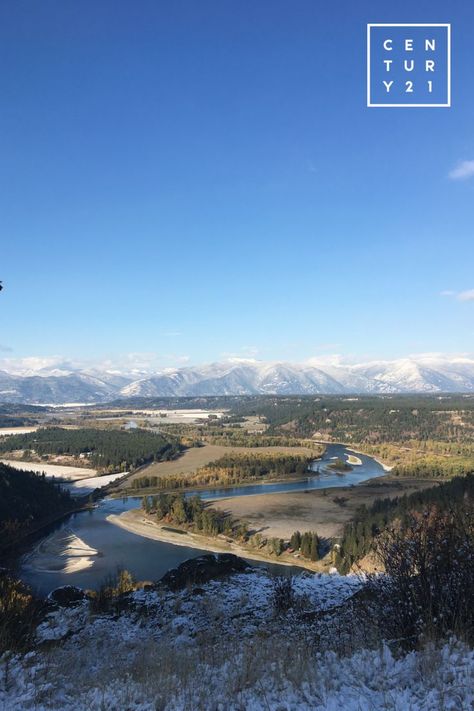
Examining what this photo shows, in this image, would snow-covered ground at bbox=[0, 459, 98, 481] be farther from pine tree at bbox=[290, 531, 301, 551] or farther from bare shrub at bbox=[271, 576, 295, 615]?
bare shrub at bbox=[271, 576, 295, 615]

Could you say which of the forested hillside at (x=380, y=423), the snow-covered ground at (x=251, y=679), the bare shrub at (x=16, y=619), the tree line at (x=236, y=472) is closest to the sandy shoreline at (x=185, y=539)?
the tree line at (x=236, y=472)

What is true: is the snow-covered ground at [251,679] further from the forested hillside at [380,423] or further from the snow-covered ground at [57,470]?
the forested hillside at [380,423]

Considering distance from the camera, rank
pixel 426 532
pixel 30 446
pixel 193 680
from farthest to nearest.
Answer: pixel 30 446 → pixel 426 532 → pixel 193 680

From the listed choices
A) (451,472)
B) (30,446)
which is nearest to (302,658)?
(451,472)

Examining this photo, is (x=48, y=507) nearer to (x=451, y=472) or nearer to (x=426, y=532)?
(x=426, y=532)

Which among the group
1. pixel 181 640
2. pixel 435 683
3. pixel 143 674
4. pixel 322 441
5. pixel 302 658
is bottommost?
pixel 322 441

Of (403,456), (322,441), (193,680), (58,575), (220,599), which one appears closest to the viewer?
(193,680)

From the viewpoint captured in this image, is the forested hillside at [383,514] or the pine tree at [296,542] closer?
the forested hillside at [383,514]

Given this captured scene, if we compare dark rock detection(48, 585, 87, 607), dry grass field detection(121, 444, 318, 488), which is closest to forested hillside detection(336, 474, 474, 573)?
dark rock detection(48, 585, 87, 607)
